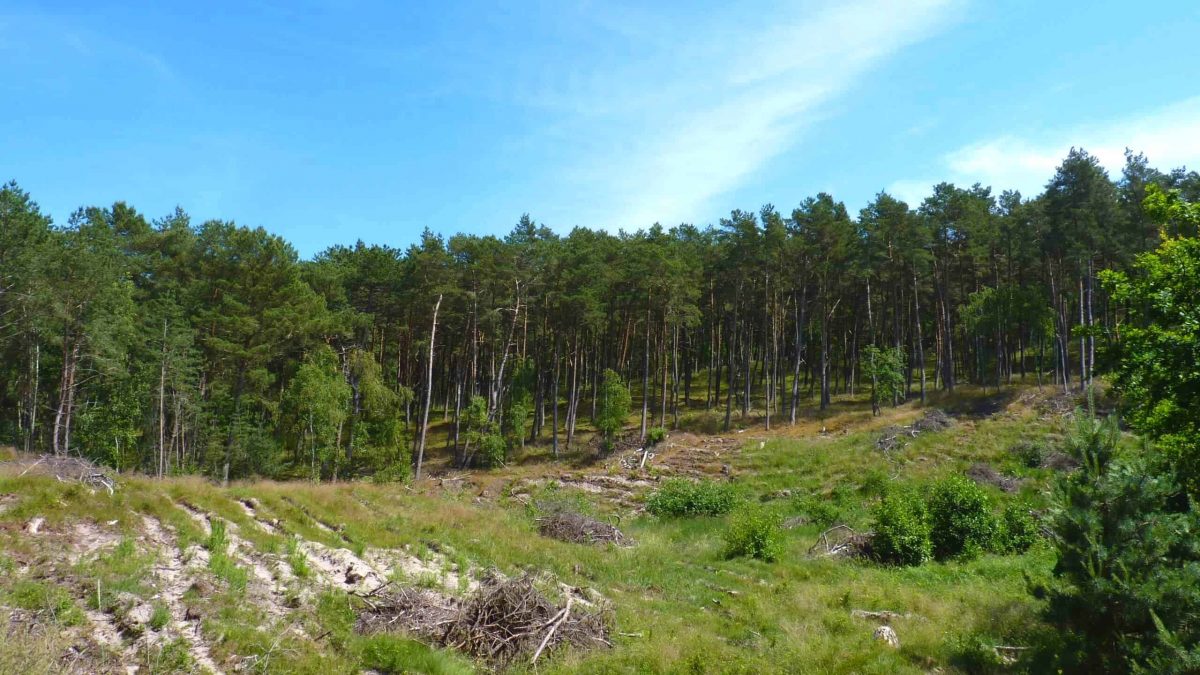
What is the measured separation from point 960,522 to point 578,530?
11.0m

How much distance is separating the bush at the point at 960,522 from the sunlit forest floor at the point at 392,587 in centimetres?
99

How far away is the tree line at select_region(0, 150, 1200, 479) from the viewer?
1394 inches

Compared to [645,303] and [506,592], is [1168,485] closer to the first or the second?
[506,592]

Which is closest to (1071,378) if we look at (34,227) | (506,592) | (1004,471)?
(1004,471)

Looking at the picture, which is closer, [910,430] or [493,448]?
[910,430]

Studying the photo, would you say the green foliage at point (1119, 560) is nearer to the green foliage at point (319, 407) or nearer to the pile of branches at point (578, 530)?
the pile of branches at point (578, 530)

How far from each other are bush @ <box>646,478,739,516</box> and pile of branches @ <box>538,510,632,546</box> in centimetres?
562

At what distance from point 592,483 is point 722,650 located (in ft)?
80.7

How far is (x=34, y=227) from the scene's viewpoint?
31.3 metres

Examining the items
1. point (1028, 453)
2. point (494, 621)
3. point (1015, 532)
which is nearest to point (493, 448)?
point (1028, 453)

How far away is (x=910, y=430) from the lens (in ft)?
128

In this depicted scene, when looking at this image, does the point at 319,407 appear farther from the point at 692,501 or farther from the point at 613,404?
the point at 692,501

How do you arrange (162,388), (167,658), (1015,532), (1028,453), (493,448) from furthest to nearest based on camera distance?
(493,448), (162,388), (1028,453), (1015,532), (167,658)

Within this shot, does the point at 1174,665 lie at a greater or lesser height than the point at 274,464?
greater
